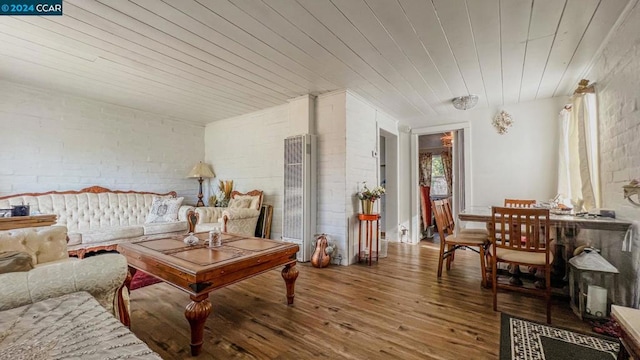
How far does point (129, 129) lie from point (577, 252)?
5975 mm

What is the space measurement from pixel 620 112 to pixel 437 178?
219 inches

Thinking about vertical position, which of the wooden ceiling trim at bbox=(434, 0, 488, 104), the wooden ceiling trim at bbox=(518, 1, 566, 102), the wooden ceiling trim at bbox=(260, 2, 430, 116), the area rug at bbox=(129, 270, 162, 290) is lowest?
the area rug at bbox=(129, 270, 162, 290)

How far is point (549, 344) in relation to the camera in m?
1.74

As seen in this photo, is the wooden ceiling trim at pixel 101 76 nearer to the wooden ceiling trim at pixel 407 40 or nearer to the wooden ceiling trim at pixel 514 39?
the wooden ceiling trim at pixel 407 40

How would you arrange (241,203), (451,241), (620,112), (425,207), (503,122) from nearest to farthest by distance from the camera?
(620,112) < (451,241) < (503,122) < (241,203) < (425,207)

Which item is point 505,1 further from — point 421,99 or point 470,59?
point 421,99

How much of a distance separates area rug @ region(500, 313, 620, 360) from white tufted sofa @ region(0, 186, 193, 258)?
4.19 meters

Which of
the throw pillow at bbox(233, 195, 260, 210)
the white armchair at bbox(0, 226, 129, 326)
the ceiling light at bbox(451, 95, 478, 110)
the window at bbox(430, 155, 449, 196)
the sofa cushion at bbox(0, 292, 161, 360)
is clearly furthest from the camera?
the window at bbox(430, 155, 449, 196)

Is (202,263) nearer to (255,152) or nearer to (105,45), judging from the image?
(105,45)

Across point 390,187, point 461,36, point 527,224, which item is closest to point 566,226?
point 527,224

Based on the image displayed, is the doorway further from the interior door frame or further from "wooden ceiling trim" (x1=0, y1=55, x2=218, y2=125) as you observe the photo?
"wooden ceiling trim" (x1=0, y1=55, x2=218, y2=125)

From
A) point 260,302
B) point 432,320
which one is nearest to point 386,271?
point 432,320

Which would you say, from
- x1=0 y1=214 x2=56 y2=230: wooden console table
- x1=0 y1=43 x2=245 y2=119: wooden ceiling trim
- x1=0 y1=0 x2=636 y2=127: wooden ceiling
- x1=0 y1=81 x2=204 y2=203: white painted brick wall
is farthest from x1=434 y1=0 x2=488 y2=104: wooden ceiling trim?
x1=0 y1=81 x2=204 y2=203: white painted brick wall

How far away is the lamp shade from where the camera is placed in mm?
4965
